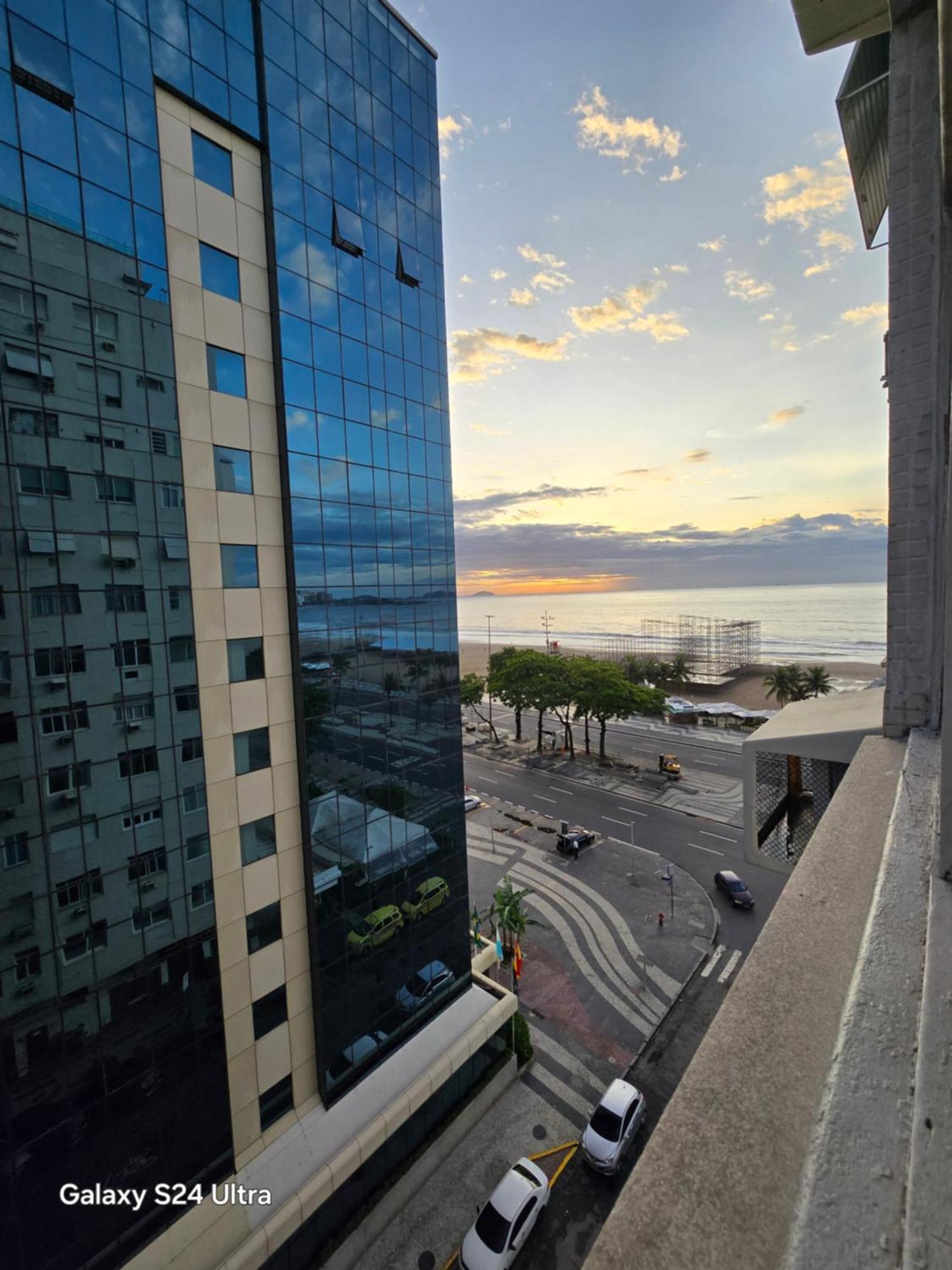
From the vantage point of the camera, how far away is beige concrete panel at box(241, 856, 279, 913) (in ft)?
36.1

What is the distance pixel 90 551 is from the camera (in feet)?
28.8

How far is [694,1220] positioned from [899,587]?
6.88 metres

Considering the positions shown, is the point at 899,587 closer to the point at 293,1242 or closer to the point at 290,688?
the point at 290,688

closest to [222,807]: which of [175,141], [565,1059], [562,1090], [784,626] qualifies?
[175,141]

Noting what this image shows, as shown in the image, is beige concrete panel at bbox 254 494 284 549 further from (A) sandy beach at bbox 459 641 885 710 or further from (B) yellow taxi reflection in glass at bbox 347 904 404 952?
(A) sandy beach at bbox 459 641 885 710

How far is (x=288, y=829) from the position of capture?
11664mm

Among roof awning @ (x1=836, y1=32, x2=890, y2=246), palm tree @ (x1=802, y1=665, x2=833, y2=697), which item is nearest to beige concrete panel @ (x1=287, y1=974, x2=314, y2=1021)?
roof awning @ (x1=836, y1=32, x2=890, y2=246)

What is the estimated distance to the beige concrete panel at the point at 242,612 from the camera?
1059 centimetres

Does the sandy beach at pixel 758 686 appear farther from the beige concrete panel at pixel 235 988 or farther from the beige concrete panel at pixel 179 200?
the beige concrete panel at pixel 179 200

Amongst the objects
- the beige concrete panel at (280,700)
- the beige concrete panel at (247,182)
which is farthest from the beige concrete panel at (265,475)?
the beige concrete panel at (247,182)

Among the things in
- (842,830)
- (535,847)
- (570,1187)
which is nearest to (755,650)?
(535,847)

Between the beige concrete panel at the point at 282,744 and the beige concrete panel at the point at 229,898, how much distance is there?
2234 mm

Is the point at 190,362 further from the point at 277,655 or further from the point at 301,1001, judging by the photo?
the point at 301,1001

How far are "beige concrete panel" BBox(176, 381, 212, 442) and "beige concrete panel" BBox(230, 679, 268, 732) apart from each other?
4675mm
